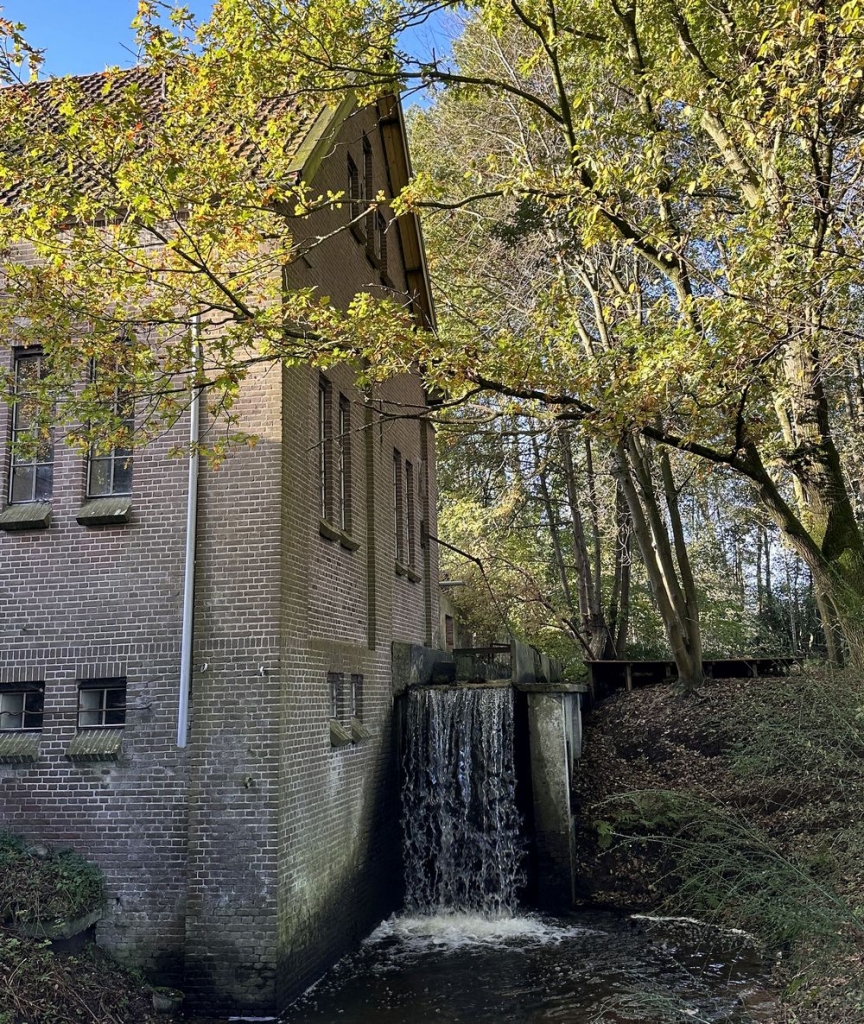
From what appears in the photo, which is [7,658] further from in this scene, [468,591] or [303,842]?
[468,591]

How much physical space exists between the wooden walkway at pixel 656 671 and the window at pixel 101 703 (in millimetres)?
10524

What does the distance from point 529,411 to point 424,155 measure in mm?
13042

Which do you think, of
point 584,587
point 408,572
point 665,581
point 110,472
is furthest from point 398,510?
point 584,587

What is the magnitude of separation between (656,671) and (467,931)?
809 cm

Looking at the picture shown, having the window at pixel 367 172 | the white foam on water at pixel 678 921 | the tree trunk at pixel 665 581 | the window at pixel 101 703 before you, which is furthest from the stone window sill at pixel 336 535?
the white foam on water at pixel 678 921

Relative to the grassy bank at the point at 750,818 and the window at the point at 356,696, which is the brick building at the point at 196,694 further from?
the grassy bank at the point at 750,818

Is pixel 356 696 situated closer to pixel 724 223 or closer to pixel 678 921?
pixel 678 921

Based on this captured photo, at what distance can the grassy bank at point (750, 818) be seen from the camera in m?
6.91

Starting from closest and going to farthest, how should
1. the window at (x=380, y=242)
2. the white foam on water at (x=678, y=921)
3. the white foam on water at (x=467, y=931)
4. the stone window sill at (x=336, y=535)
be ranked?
the white foam on water at (x=678, y=921)
the stone window sill at (x=336, y=535)
the white foam on water at (x=467, y=931)
the window at (x=380, y=242)

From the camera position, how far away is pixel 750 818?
493 inches

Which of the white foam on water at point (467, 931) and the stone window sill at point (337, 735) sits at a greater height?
the stone window sill at point (337, 735)

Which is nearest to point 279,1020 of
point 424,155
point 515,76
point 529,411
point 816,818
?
point 529,411

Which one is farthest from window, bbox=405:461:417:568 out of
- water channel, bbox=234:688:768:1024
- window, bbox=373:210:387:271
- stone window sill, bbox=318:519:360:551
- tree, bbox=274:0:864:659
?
tree, bbox=274:0:864:659

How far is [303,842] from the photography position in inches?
375
